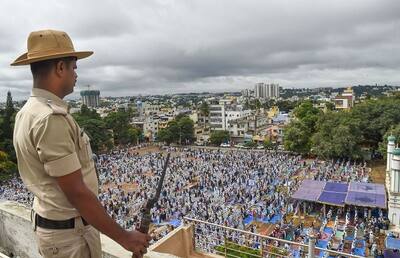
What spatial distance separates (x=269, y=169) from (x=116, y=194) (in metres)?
13.6

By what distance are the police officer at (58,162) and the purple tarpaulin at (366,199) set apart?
62.2 feet

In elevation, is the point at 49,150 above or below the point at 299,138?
above

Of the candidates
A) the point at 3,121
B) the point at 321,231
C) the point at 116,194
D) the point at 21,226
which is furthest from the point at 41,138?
the point at 3,121

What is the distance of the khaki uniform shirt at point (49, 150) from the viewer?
140 cm

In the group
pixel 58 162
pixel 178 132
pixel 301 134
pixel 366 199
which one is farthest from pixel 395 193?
pixel 178 132

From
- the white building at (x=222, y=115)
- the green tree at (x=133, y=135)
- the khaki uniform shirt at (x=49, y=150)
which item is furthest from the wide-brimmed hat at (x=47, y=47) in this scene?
→ the white building at (x=222, y=115)

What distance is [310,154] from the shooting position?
34.8 meters

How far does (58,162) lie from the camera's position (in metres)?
1.40

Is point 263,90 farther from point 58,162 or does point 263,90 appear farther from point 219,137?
point 58,162

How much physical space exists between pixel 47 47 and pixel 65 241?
100 cm

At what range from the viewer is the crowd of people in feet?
59.7

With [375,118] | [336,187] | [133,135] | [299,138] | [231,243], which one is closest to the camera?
[231,243]

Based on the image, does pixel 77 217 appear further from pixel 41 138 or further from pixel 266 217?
pixel 266 217

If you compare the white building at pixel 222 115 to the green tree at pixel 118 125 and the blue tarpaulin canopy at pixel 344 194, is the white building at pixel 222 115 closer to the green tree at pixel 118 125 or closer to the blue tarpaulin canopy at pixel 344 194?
the green tree at pixel 118 125
